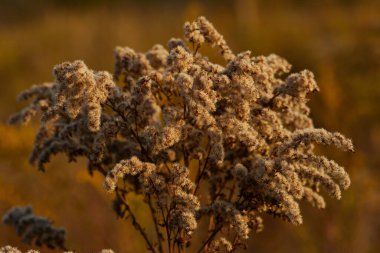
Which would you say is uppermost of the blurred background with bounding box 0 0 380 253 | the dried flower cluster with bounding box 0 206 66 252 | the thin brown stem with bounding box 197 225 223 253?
the blurred background with bounding box 0 0 380 253

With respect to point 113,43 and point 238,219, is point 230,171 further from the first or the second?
point 113,43

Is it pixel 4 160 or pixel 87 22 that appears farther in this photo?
pixel 87 22

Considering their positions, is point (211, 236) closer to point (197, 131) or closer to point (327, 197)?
point (197, 131)

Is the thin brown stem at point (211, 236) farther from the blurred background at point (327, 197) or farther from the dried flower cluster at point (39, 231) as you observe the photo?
the blurred background at point (327, 197)

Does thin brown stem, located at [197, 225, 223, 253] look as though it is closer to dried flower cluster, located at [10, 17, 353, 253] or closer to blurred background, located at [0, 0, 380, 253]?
dried flower cluster, located at [10, 17, 353, 253]

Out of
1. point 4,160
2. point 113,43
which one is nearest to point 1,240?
point 4,160

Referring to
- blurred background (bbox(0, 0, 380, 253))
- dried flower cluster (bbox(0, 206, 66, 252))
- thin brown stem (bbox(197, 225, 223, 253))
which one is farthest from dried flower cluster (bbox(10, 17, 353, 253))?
blurred background (bbox(0, 0, 380, 253))

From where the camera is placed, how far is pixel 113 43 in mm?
29047

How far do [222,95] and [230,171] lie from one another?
82 cm

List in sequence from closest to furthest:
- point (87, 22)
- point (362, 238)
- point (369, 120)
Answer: point (362, 238), point (369, 120), point (87, 22)

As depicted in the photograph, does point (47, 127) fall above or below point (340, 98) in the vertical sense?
below

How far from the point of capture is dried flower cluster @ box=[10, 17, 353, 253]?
5352mm

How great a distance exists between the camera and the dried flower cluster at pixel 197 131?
5.35 m

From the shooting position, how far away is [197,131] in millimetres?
5805
